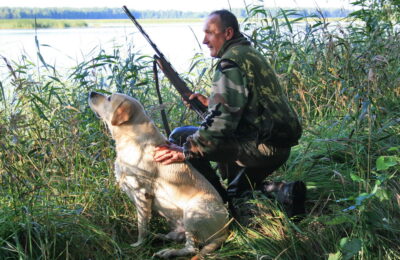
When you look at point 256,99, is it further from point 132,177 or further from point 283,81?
point 283,81

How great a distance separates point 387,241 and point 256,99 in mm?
1293

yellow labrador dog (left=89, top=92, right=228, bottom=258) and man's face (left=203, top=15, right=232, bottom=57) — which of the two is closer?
yellow labrador dog (left=89, top=92, right=228, bottom=258)

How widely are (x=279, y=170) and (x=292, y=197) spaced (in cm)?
95

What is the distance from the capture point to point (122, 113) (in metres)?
3.63

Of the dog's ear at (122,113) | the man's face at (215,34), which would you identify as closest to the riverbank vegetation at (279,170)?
the dog's ear at (122,113)

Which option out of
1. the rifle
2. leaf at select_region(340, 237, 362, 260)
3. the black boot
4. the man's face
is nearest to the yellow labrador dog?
the black boot

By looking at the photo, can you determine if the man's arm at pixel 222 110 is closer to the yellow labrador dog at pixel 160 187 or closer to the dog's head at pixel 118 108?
the yellow labrador dog at pixel 160 187

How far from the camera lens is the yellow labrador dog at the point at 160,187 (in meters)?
3.47

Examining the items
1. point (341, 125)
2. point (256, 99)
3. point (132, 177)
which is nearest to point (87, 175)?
point (132, 177)

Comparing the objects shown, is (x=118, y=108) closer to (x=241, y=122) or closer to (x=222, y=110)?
(x=222, y=110)

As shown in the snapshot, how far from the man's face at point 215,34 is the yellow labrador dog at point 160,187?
2.43ft

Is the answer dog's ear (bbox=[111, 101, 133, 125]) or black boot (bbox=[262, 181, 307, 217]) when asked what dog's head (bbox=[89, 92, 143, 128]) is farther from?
black boot (bbox=[262, 181, 307, 217])

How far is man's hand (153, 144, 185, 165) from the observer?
11.8 ft

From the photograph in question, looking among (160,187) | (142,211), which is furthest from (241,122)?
(142,211)
